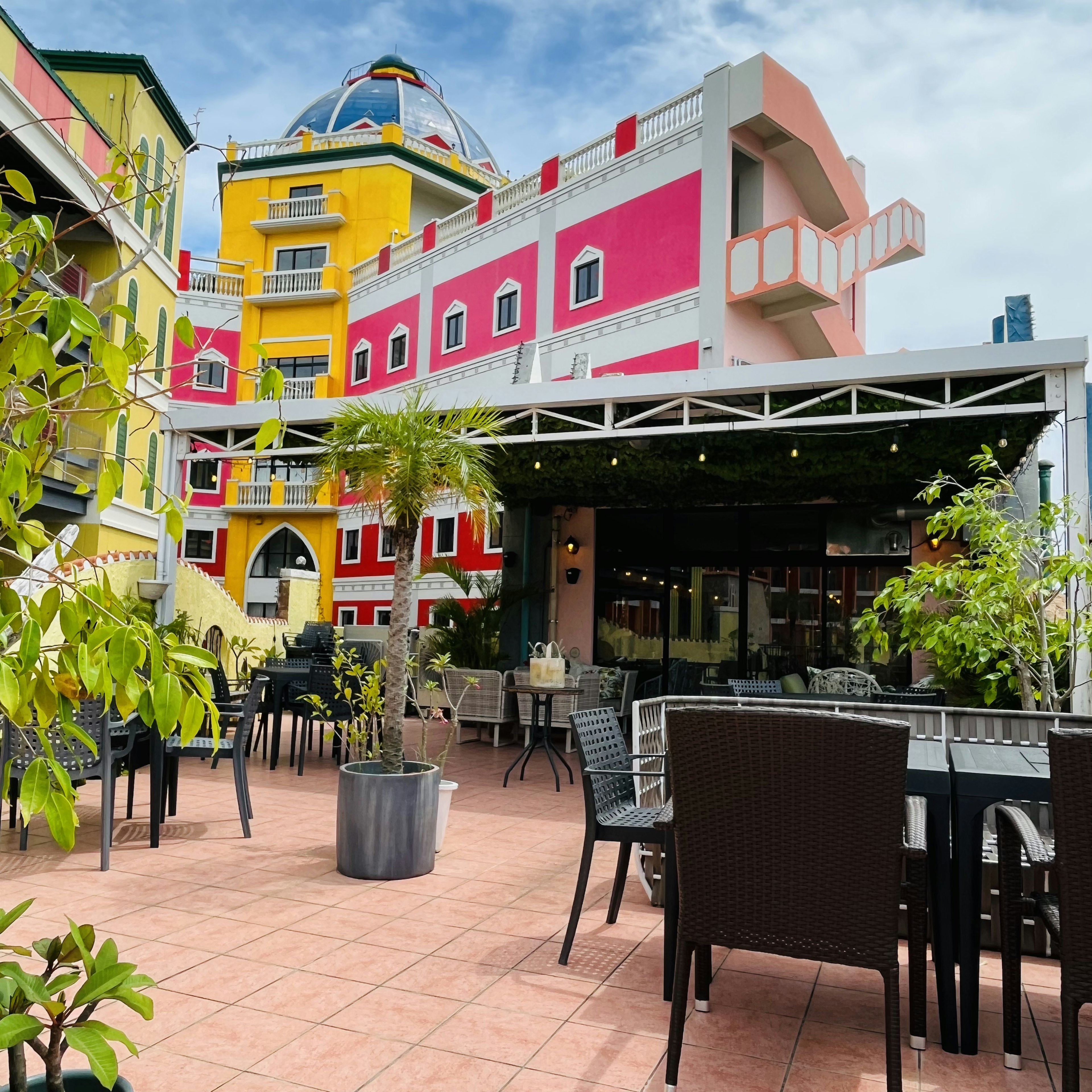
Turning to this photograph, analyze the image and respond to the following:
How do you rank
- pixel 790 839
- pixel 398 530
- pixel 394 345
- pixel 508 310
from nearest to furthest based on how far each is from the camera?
1. pixel 790 839
2. pixel 398 530
3. pixel 508 310
4. pixel 394 345

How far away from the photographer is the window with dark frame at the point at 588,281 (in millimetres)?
14297

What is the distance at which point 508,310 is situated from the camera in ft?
53.3

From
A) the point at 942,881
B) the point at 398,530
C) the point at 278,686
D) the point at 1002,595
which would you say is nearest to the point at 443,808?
the point at 398,530

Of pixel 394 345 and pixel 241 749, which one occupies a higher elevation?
pixel 394 345

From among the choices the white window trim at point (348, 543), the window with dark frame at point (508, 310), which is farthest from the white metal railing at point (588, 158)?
the white window trim at point (348, 543)

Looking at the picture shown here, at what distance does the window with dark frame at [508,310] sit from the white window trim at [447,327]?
3.78 feet

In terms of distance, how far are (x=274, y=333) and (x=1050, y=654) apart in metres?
20.8

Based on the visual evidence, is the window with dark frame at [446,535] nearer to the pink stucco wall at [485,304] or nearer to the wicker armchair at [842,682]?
the pink stucco wall at [485,304]

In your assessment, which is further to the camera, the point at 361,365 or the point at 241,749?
the point at 361,365

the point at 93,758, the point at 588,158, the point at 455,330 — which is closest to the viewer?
the point at 93,758

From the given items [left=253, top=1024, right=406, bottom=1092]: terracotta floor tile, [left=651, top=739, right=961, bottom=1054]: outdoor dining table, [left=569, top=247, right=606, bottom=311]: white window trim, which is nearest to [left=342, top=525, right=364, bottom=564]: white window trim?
[left=569, top=247, right=606, bottom=311]: white window trim

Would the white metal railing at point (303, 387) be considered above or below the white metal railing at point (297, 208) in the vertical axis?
below

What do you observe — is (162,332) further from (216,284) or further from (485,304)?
(216,284)

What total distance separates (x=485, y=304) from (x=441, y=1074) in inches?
609
